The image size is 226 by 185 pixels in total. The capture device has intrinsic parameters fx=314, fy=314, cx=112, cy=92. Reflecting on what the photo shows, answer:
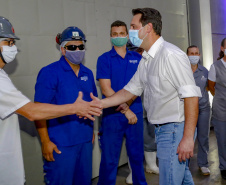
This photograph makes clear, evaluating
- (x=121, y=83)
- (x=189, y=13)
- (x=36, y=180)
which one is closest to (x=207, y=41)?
(x=189, y=13)

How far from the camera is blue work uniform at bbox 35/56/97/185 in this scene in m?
2.47

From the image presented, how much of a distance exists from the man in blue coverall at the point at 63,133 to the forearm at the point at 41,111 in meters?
0.31

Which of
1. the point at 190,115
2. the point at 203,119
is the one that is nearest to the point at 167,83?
the point at 190,115

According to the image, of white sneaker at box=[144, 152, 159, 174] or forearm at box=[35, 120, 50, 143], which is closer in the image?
forearm at box=[35, 120, 50, 143]

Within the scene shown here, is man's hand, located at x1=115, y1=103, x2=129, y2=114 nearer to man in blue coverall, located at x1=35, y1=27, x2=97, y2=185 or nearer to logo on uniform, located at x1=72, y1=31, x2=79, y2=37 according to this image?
man in blue coverall, located at x1=35, y1=27, x2=97, y2=185

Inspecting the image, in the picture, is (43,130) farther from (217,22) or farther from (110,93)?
(217,22)

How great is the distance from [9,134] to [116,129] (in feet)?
4.86

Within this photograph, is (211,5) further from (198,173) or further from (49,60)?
(49,60)

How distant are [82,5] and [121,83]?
3.73 ft

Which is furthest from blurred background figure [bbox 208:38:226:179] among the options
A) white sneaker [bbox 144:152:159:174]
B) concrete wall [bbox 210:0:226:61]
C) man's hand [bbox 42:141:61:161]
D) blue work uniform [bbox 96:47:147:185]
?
concrete wall [bbox 210:0:226:61]

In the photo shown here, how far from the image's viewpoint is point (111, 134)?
10.5 ft

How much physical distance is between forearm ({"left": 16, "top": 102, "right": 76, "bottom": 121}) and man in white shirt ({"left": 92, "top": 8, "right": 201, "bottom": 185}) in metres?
0.59

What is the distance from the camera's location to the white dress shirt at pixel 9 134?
184 cm

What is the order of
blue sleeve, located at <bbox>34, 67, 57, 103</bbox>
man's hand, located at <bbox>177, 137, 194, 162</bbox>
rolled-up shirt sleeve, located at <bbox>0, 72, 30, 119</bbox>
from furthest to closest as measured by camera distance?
blue sleeve, located at <bbox>34, 67, 57, 103</bbox> → man's hand, located at <bbox>177, 137, 194, 162</bbox> → rolled-up shirt sleeve, located at <bbox>0, 72, 30, 119</bbox>
